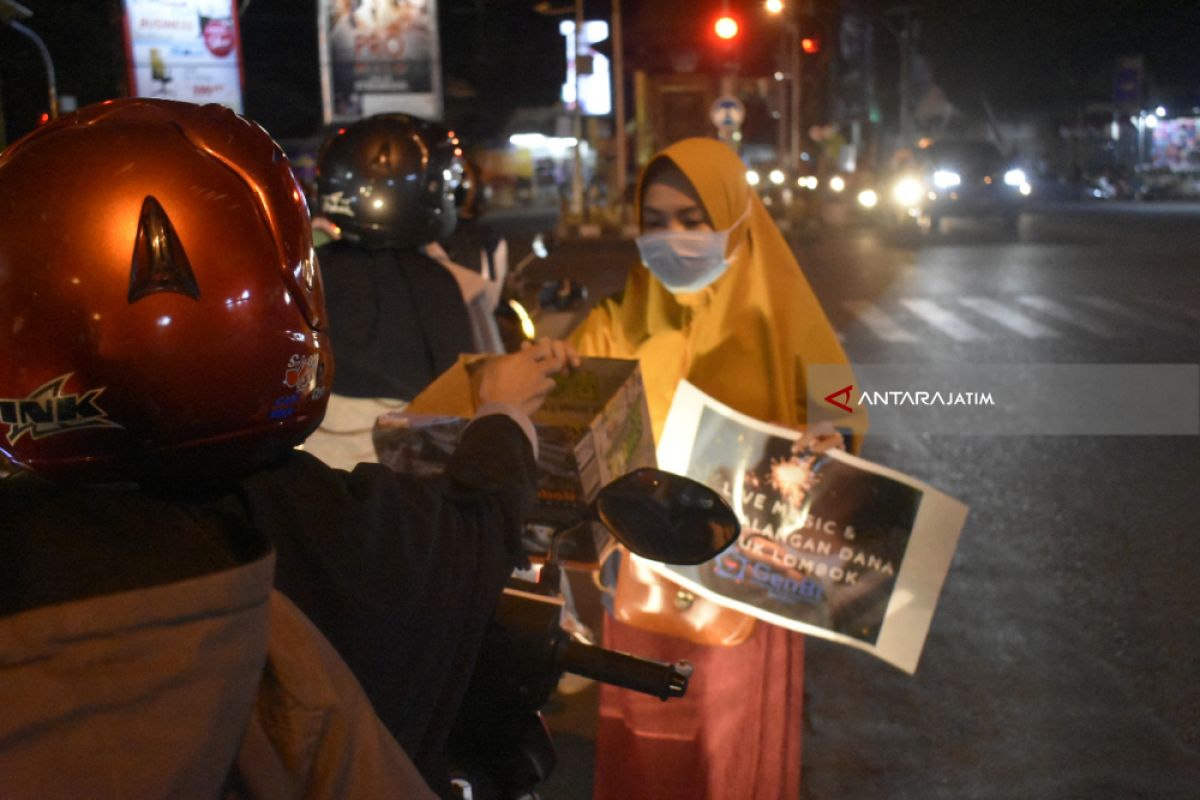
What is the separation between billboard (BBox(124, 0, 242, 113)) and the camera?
1745 centimetres

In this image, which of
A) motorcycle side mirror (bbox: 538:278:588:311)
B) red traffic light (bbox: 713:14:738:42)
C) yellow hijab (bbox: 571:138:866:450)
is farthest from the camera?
red traffic light (bbox: 713:14:738:42)

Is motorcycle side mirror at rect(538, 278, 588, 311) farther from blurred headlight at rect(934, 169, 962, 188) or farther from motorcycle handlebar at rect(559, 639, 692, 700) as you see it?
blurred headlight at rect(934, 169, 962, 188)

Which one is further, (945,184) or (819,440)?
(945,184)

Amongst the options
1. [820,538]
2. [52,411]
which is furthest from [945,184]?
[52,411]

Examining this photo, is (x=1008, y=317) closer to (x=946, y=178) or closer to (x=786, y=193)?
(x=946, y=178)

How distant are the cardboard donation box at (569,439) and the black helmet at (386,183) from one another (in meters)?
1.29

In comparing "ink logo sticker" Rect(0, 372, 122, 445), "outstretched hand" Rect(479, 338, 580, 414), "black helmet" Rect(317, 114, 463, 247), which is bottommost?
"outstretched hand" Rect(479, 338, 580, 414)

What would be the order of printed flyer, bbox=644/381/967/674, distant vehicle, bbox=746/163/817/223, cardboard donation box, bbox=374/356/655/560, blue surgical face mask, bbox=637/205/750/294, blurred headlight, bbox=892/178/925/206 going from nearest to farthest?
cardboard donation box, bbox=374/356/655/560
printed flyer, bbox=644/381/967/674
blue surgical face mask, bbox=637/205/750/294
blurred headlight, bbox=892/178/925/206
distant vehicle, bbox=746/163/817/223

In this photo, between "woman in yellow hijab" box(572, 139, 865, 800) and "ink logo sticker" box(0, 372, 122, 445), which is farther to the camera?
"woman in yellow hijab" box(572, 139, 865, 800)

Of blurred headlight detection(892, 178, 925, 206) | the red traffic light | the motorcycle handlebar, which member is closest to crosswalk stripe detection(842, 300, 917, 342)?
the red traffic light

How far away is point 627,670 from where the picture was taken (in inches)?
67.7

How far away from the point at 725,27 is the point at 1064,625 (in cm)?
1445

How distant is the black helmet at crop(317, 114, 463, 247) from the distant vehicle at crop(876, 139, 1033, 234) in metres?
17.8

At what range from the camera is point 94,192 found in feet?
3.97
